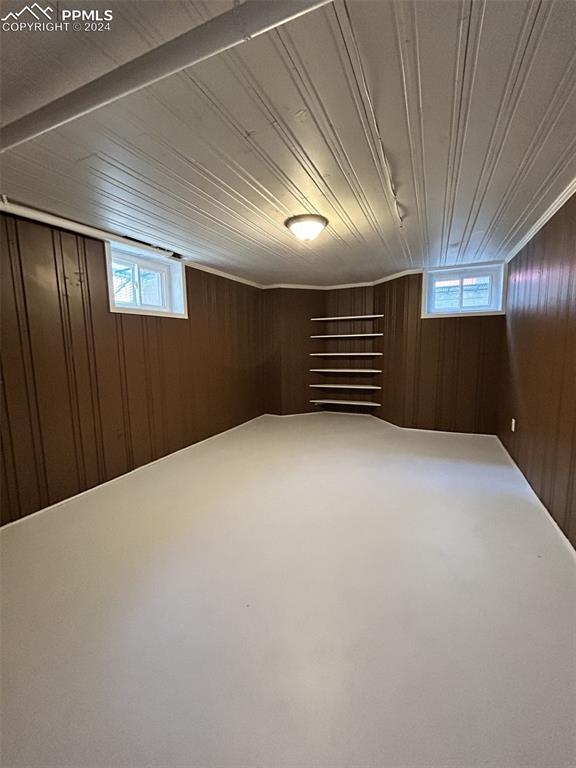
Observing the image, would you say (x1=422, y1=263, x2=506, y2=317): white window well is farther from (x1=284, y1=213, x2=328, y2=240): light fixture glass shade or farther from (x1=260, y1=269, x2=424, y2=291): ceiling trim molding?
(x1=284, y1=213, x2=328, y2=240): light fixture glass shade

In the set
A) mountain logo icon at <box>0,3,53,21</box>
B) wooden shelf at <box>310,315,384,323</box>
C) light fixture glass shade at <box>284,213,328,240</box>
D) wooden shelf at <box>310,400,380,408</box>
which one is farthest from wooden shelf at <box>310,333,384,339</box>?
mountain logo icon at <box>0,3,53,21</box>

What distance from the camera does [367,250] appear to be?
376 centimetres

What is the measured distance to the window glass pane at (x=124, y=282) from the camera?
3.27m

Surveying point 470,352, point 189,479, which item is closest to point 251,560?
point 189,479

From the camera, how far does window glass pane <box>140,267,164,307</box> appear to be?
3.64 m

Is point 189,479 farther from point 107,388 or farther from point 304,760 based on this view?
point 304,760

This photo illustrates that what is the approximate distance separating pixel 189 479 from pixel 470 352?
12.7ft

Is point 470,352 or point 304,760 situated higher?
point 470,352

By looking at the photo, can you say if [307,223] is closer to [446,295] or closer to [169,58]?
[169,58]

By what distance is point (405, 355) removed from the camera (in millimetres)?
4887

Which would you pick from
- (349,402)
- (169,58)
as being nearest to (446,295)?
(349,402)

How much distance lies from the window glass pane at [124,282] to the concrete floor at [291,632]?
1.89 metres

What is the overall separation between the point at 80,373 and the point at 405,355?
4.02 metres

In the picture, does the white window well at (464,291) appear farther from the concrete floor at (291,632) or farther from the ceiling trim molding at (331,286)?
the concrete floor at (291,632)
